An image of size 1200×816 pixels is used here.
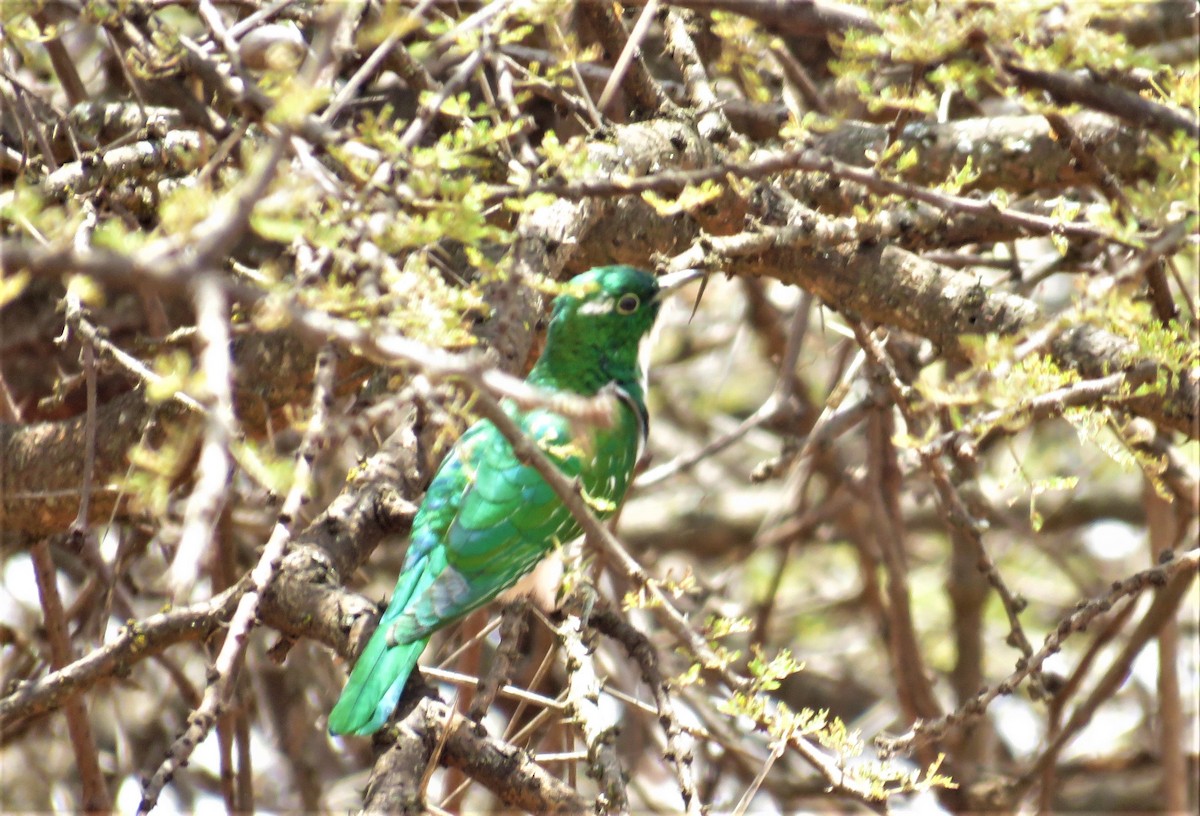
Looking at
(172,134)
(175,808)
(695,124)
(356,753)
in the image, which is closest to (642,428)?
(695,124)

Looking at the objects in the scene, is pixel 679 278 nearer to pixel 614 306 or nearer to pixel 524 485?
pixel 614 306

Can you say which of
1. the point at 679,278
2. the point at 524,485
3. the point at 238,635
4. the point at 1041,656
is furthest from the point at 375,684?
the point at 1041,656

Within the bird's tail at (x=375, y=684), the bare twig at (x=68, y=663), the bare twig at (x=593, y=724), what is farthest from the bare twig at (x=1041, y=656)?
the bare twig at (x=68, y=663)

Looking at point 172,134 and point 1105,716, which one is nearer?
point 172,134

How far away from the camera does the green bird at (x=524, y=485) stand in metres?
2.99

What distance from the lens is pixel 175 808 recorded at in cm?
514

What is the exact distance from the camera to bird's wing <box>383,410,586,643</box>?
314 centimetres

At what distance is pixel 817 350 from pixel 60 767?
12.3 feet

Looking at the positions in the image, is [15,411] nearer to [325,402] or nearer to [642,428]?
[642,428]

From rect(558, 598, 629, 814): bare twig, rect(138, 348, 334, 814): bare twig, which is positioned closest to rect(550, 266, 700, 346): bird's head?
rect(558, 598, 629, 814): bare twig

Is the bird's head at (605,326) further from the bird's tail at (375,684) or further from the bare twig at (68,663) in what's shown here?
the bare twig at (68,663)

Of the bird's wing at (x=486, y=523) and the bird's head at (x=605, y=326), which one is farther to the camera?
the bird's head at (x=605, y=326)

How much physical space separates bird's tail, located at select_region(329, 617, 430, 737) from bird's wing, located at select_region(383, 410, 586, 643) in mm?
415

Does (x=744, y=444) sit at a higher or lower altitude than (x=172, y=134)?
lower
